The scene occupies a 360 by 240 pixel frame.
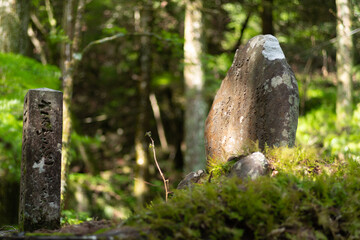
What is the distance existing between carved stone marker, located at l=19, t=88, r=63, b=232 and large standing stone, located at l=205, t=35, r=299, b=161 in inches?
83.0

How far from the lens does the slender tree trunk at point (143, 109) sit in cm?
1116

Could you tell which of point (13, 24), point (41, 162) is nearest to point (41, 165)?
point (41, 162)

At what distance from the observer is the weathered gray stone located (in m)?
3.76

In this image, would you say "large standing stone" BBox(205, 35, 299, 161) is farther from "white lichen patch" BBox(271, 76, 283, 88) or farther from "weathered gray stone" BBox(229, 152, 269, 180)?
"weathered gray stone" BBox(229, 152, 269, 180)

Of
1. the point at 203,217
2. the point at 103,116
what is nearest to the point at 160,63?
the point at 103,116

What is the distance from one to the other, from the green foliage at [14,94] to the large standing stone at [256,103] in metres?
3.80

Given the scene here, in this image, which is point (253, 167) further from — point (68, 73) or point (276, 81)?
point (68, 73)

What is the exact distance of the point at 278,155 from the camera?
4008mm

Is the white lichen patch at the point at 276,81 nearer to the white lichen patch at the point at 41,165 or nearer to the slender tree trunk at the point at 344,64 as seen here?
the white lichen patch at the point at 41,165

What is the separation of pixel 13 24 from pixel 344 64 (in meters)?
8.80

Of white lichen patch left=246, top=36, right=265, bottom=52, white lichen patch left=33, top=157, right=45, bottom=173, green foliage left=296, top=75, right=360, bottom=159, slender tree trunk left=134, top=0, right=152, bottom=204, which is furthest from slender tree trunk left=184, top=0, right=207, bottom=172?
white lichen patch left=33, top=157, right=45, bottom=173

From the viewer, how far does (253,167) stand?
150 inches

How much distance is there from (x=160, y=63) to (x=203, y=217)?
11.7 metres

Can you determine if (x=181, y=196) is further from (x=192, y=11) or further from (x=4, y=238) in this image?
(x=192, y=11)
